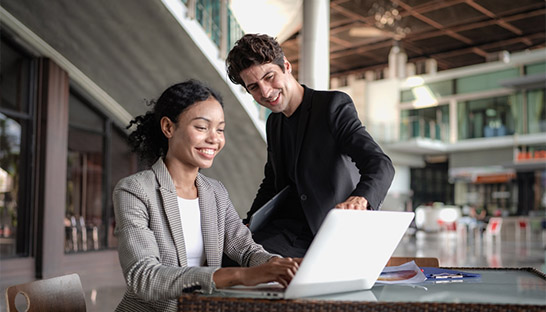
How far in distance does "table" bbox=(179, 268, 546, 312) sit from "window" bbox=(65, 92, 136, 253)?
28.6 feet

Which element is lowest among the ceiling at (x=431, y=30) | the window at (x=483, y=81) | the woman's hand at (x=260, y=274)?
the woman's hand at (x=260, y=274)

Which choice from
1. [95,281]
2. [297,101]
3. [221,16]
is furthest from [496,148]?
[297,101]

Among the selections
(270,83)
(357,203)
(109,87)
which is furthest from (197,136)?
(109,87)

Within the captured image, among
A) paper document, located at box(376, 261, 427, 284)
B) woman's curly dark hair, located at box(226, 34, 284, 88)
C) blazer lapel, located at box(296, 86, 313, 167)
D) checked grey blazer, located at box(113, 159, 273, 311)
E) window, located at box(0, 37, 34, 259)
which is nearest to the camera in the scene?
checked grey blazer, located at box(113, 159, 273, 311)

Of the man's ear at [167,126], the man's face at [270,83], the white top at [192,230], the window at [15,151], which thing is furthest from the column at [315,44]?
the white top at [192,230]

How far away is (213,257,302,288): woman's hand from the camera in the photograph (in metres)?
1.41

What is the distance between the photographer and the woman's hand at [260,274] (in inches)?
55.3

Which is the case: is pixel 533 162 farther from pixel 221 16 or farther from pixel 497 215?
pixel 221 16

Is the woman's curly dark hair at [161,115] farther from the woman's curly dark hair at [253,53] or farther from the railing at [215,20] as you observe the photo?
the railing at [215,20]

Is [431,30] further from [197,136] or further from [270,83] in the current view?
[197,136]

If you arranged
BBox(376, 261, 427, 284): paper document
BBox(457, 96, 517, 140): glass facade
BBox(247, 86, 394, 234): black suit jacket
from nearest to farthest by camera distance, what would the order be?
BBox(376, 261, 427, 284): paper document → BBox(247, 86, 394, 234): black suit jacket → BBox(457, 96, 517, 140): glass facade

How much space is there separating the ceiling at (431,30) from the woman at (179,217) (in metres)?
14.8

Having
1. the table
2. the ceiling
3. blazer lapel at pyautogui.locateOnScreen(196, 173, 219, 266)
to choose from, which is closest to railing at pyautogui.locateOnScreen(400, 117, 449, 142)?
the ceiling

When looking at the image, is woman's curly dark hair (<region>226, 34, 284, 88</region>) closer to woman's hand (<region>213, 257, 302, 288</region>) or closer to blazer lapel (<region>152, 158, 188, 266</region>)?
blazer lapel (<region>152, 158, 188, 266</region>)
